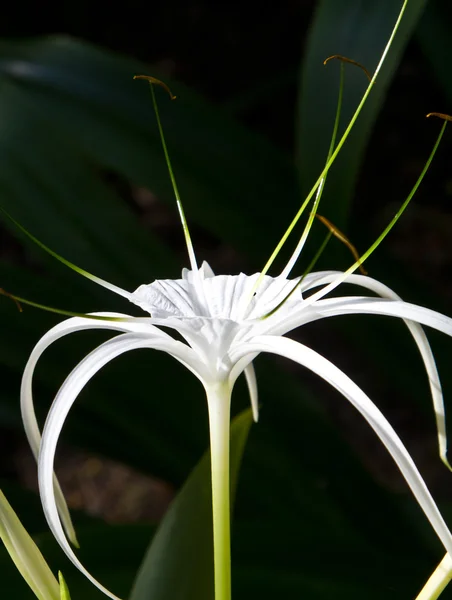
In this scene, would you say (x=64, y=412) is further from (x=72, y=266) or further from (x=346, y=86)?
(x=346, y=86)

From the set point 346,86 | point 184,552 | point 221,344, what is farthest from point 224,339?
point 346,86

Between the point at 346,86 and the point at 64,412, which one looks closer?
the point at 64,412

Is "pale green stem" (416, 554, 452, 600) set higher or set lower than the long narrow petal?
higher

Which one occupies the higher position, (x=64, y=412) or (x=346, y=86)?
(x=346, y=86)

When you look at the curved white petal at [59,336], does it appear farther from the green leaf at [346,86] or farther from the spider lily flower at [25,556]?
the green leaf at [346,86]

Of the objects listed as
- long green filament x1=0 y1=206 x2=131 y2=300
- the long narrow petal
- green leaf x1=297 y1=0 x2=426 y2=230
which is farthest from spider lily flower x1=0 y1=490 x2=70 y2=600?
green leaf x1=297 y1=0 x2=426 y2=230

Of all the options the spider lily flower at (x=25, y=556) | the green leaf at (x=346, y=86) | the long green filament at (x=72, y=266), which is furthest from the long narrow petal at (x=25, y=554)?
the green leaf at (x=346, y=86)

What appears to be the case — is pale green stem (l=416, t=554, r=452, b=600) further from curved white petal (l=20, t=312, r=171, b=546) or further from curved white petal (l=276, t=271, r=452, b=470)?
curved white petal (l=20, t=312, r=171, b=546)

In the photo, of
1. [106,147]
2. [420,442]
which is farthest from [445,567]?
[420,442]
